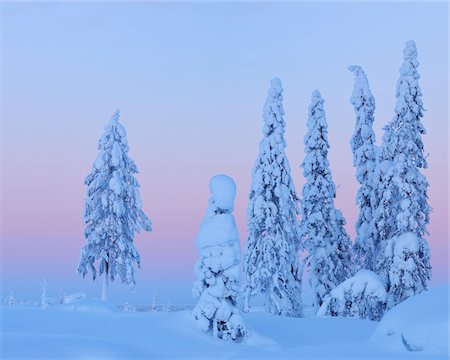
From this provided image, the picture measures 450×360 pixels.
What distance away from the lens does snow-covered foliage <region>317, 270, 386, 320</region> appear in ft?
96.5

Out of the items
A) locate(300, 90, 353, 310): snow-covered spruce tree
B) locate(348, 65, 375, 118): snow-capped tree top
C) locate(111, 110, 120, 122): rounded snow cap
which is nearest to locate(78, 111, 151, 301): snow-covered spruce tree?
locate(111, 110, 120, 122): rounded snow cap

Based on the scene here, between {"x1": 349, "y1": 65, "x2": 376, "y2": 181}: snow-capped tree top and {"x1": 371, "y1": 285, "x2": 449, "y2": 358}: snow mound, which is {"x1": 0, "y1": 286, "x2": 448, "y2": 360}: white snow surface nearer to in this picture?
{"x1": 371, "y1": 285, "x2": 449, "y2": 358}: snow mound

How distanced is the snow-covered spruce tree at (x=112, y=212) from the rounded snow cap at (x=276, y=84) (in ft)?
28.5

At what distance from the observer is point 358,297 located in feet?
98.1

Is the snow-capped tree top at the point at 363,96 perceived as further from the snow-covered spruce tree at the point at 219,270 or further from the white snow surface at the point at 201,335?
the snow-covered spruce tree at the point at 219,270

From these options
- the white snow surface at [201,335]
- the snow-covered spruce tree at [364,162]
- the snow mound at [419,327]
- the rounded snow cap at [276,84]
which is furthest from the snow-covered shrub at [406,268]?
the snow mound at [419,327]

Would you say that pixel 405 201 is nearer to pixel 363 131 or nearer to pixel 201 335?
pixel 363 131

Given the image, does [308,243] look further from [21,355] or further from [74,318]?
[21,355]

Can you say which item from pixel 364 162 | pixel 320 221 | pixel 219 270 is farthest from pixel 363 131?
pixel 219 270

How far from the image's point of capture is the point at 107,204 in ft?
→ 116

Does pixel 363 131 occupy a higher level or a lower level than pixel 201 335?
higher

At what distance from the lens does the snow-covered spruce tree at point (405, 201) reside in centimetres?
3272

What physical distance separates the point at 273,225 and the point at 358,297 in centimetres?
704

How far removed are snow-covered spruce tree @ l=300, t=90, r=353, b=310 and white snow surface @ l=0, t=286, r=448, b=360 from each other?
12025mm
